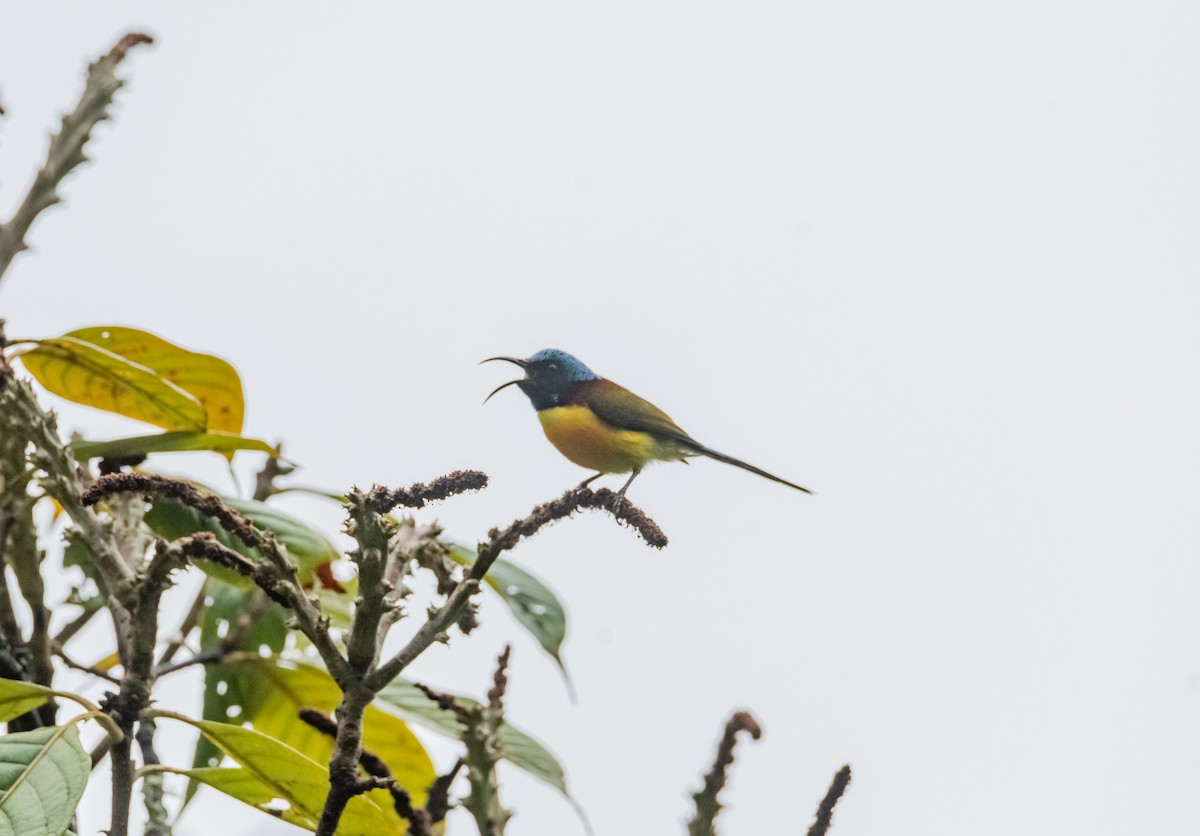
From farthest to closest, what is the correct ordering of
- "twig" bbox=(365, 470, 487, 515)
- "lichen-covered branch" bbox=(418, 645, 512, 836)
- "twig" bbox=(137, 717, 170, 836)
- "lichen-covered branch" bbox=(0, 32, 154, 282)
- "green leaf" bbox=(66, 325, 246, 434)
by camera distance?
"green leaf" bbox=(66, 325, 246, 434) → "lichen-covered branch" bbox=(0, 32, 154, 282) → "twig" bbox=(137, 717, 170, 836) → "twig" bbox=(365, 470, 487, 515) → "lichen-covered branch" bbox=(418, 645, 512, 836)

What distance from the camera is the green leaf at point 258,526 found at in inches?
120

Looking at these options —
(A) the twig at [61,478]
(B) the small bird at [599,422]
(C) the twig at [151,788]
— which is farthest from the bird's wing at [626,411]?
(A) the twig at [61,478]

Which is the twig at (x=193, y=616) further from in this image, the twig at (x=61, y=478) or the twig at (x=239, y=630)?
the twig at (x=61, y=478)

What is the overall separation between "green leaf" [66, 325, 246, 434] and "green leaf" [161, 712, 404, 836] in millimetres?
1310

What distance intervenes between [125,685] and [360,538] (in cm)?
78

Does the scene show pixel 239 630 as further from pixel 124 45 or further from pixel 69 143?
pixel 124 45

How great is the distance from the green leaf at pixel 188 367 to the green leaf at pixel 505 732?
0.90 metres

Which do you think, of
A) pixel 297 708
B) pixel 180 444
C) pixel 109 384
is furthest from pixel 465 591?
pixel 109 384

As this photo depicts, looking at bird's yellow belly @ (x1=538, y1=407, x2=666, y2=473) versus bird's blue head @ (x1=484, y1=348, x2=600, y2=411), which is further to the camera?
bird's blue head @ (x1=484, y1=348, x2=600, y2=411)

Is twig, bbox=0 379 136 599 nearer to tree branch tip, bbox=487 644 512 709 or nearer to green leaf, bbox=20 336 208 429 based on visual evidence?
tree branch tip, bbox=487 644 512 709

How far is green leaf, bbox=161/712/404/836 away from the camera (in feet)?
8.14

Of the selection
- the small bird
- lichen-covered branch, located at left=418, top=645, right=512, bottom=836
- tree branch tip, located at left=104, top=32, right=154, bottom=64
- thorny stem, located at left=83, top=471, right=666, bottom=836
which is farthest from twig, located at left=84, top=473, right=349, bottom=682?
the small bird

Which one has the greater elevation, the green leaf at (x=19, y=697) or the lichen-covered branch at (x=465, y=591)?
the lichen-covered branch at (x=465, y=591)

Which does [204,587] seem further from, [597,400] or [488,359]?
[597,400]
